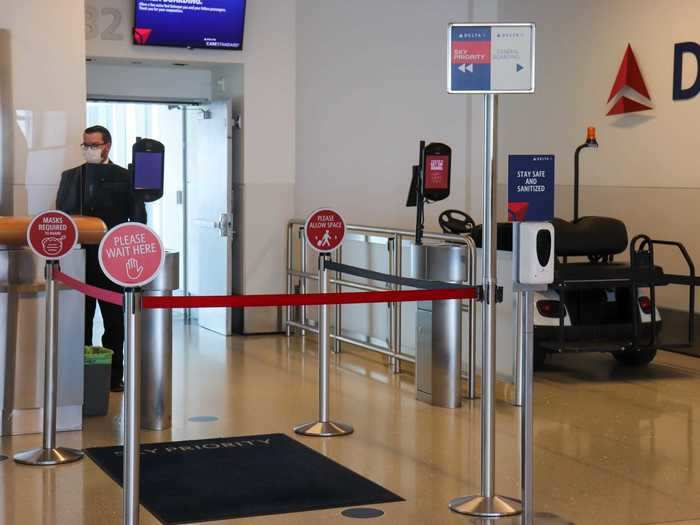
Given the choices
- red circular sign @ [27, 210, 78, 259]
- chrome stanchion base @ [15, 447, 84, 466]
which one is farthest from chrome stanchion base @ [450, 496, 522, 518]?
red circular sign @ [27, 210, 78, 259]

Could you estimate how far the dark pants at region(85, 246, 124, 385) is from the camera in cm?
788

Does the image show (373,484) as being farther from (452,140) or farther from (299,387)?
(452,140)

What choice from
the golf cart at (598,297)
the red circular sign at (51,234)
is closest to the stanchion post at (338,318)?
the golf cart at (598,297)

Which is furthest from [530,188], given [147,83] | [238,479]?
[147,83]

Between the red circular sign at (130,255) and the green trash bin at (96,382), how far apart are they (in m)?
2.76

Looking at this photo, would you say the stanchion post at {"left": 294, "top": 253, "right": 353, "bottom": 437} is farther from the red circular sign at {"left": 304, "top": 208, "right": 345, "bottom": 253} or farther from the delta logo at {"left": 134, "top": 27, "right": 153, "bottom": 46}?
the delta logo at {"left": 134, "top": 27, "right": 153, "bottom": 46}

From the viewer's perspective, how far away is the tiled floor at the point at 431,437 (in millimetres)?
5180

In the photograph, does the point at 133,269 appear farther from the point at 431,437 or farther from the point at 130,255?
the point at 431,437

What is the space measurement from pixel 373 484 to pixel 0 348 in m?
2.31

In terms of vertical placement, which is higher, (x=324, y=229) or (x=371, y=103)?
(x=371, y=103)

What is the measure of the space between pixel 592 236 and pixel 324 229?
9.39 ft

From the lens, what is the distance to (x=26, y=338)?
6500 millimetres

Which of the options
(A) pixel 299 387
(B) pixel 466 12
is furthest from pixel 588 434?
(B) pixel 466 12

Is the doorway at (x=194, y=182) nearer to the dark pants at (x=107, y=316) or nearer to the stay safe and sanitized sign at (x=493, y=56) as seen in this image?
the dark pants at (x=107, y=316)
